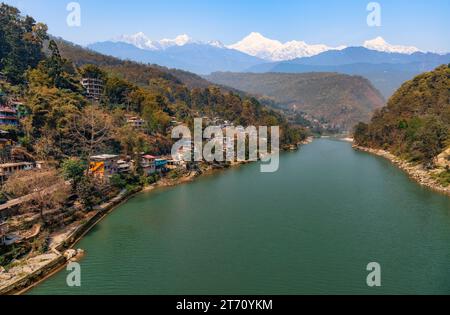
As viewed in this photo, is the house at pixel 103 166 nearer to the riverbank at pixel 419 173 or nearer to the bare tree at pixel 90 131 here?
the bare tree at pixel 90 131

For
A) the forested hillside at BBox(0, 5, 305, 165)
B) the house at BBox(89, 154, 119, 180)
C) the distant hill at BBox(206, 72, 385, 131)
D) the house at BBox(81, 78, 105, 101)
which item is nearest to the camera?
the house at BBox(89, 154, 119, 180)

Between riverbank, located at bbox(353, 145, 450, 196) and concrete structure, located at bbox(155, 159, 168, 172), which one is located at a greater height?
concrete structure, located at bbox(155, 159, 168, 172)

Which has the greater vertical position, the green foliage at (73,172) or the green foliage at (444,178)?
the green foliage at (73,172)

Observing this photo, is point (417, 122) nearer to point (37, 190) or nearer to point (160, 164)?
point (160, 164)

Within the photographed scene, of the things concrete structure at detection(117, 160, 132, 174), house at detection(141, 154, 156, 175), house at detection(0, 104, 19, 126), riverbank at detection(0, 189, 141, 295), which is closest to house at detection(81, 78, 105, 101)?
house at detection(141, 154, 156, 175)

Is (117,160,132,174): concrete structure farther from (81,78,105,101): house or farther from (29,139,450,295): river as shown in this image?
(81,78,105,101): house

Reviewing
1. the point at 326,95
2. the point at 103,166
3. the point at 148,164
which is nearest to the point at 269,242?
the point at 103,166

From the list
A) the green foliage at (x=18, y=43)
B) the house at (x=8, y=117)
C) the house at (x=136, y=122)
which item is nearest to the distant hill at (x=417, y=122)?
the house at (x=136, y=122)
